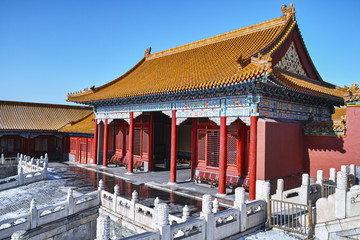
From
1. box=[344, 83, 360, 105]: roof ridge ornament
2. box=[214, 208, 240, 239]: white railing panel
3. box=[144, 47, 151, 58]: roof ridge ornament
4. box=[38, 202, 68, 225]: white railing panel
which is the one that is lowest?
box=[38, 202, 68, 225]: white railing panel

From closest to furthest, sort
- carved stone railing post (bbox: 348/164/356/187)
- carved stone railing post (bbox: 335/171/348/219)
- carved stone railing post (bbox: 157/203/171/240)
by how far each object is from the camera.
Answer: carved stone railing post (bbox: 157/203/171/240)
carved stone railing post (bbox: 335/171/348/219)
carved stone railing post (bbox: 348/164/356/187)

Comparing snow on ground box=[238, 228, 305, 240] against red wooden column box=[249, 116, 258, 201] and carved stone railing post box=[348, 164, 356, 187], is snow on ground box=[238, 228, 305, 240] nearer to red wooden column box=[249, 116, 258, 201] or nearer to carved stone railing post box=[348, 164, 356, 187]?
red wooden column box=[249, 116, 258, 201]

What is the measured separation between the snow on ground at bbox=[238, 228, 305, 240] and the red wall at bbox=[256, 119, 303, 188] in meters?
3.09

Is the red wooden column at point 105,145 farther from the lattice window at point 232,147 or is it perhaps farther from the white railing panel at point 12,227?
the white railing panel at point 12,227

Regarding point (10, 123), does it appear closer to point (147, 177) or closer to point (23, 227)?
point (147, 177)

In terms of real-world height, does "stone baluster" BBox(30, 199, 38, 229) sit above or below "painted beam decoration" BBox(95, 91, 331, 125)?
below

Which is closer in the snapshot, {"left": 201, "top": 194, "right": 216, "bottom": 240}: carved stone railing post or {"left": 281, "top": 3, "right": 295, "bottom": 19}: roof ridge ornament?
{"left": 201, "top": 194, "right": 216, "bottom": 240}: carved stone railing post

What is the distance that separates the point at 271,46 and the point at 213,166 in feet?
21.3

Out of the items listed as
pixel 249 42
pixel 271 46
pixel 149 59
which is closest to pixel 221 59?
pixel 249 42

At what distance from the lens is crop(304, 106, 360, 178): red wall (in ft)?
38.9

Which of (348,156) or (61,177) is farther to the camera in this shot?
(61,177)

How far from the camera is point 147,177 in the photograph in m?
16.2

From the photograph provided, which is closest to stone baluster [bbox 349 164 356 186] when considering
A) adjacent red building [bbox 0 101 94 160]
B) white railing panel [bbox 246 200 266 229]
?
white railing panel [bbox 246 200 266 229]

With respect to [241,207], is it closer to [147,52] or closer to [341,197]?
[341,197]
